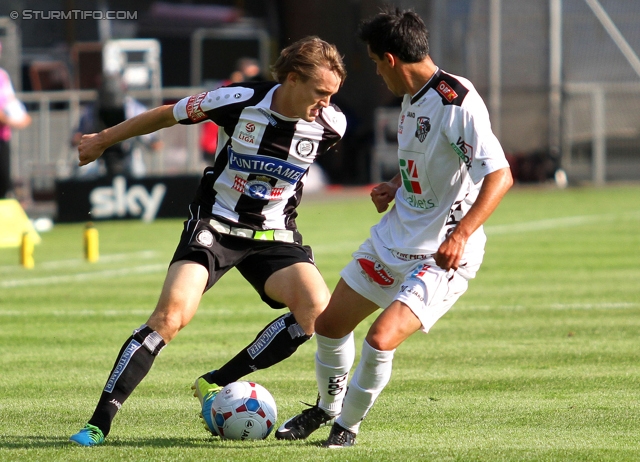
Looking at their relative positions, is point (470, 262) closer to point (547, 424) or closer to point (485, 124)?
point (485, 124)

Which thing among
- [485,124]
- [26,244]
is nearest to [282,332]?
[485,124]

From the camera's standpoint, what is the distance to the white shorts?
5.15m

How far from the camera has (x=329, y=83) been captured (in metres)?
5.76

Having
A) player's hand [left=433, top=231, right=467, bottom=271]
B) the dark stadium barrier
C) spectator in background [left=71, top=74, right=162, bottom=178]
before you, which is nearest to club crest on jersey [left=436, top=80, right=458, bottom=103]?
player's hand [left=433, top=231, right=467, bottom=271]

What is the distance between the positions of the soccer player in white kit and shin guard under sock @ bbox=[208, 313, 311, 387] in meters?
0.46

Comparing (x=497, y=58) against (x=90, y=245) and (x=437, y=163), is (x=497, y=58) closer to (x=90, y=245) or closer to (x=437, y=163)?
(x=90, y=245)

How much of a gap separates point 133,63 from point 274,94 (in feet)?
67.3

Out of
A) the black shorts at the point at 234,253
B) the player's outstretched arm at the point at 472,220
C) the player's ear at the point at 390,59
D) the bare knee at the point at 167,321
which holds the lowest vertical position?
the bare knee at the point at 167,321

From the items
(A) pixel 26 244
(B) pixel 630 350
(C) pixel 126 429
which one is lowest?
(A) pixel 26 244

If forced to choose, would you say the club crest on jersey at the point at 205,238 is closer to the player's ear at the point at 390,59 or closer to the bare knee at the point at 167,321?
the bare knee at the point at 167,321

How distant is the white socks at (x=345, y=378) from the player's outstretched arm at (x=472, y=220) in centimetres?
51

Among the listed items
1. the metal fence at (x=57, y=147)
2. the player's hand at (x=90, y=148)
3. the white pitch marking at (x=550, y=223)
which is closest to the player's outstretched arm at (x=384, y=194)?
the player's hand at (x=90, y=148)

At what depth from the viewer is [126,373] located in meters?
5.42

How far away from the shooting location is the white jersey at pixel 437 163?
16.9ft
